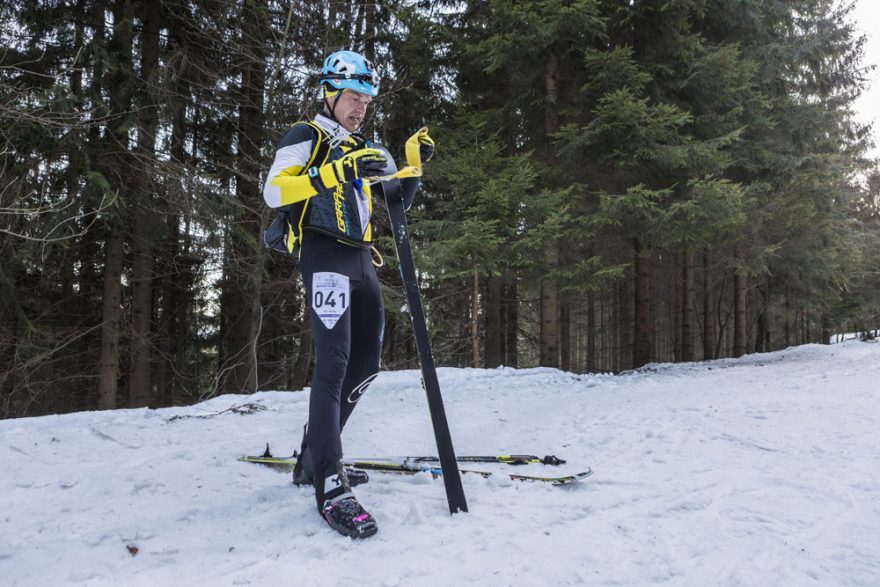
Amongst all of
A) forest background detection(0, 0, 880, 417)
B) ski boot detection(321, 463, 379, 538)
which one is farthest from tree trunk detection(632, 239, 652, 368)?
ski boot detection(321, 463, 379, 538)

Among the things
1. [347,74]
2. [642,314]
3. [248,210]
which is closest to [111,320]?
[248,210]

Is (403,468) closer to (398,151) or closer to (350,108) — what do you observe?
(350,108)

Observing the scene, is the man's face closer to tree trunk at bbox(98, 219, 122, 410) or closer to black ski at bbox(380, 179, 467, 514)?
black ski at bbox(380, 179, 467, 514)

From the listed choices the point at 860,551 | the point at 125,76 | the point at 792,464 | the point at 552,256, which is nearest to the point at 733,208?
the point at 552,256

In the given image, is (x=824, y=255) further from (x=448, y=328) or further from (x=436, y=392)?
(x=436, y=392)

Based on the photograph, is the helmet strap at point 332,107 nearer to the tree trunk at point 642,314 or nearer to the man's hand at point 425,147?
the man's hand at point 425,147

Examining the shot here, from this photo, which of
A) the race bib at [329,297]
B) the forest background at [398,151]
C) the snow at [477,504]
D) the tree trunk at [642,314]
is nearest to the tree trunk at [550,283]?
the forest background at [398,151]

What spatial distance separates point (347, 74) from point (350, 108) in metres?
0.17

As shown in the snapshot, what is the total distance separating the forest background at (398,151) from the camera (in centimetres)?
833

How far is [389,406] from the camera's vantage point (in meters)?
5.61

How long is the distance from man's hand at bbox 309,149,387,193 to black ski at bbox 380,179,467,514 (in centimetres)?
42

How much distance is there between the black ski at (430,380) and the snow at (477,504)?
121 millimetres

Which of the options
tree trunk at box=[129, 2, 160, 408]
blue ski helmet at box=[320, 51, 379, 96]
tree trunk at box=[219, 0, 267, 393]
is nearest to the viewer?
blue ski helmet at box=[320, 51, 379, 96]

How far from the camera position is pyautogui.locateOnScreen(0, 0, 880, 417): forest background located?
8328 mm
